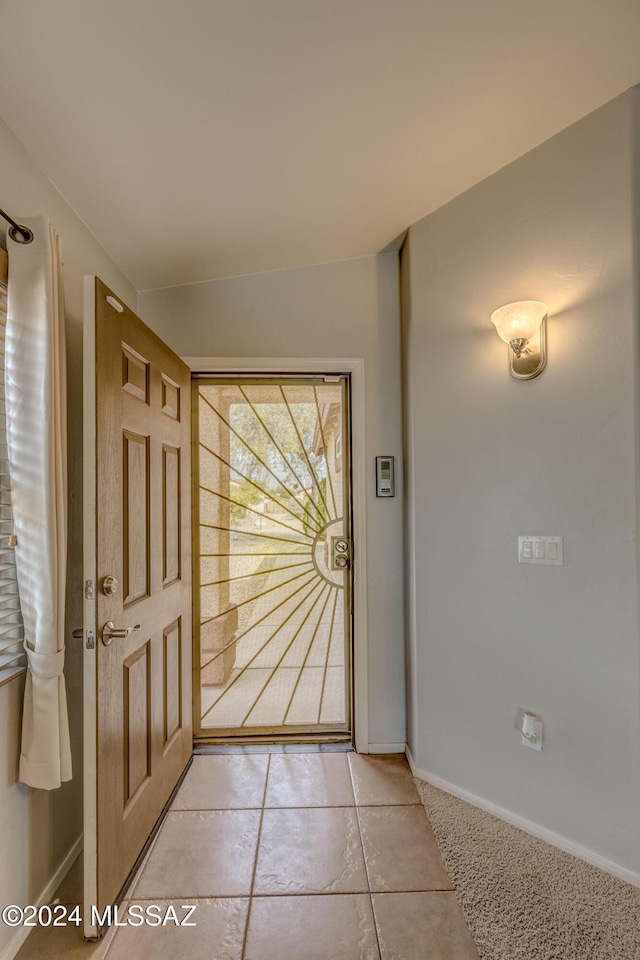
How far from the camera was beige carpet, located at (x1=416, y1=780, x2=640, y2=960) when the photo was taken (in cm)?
138

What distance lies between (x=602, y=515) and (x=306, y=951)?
5.36 feet

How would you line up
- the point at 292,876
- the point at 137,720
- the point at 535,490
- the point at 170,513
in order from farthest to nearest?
1. the point at 170,513
2. the point at 535,490
3. the point at 137,720
4. the point at 292,876

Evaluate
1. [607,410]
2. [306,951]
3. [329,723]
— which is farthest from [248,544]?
[607,410]

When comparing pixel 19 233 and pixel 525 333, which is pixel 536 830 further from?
pixel 19 233

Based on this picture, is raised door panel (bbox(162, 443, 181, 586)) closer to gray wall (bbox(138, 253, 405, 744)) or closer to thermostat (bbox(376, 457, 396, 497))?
gray wall (bbox(138, 253, 405, 744))

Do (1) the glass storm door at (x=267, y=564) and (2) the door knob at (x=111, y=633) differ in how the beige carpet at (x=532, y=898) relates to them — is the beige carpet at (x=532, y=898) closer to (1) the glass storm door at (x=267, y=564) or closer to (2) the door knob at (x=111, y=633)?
(1) the glass storm door at (x=267, y=564)

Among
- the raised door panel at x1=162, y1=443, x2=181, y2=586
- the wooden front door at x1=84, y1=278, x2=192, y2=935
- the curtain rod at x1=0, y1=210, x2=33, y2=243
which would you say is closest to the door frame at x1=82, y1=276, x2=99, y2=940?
the wooden front door at x1=84, y1=278, x2=192, y2=935

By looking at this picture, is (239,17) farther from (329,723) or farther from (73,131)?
(329,723)

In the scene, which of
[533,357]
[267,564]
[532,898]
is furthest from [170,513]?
[532,898]

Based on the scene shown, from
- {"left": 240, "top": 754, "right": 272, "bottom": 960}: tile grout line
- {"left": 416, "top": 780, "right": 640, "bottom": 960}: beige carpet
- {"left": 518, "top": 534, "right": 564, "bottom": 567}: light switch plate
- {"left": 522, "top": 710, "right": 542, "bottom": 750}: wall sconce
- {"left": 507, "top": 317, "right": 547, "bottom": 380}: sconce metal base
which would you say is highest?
{"left": 507, "top": 317, "right": 547, "bottom": 380}: sconce metal base

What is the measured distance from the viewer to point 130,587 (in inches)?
66.6

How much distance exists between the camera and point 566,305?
177 centimetres

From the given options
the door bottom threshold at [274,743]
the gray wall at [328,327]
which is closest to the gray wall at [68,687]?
the gray wall at [328,327]

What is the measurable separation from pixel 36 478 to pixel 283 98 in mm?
1365
